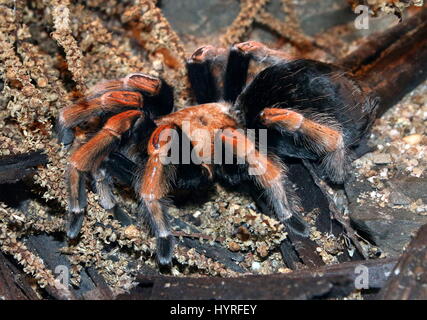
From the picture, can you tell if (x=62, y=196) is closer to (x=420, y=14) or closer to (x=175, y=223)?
(x=175, y=223)

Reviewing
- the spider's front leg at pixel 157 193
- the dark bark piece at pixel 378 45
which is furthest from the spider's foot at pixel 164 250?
the dark bark piece at pixel 378 45

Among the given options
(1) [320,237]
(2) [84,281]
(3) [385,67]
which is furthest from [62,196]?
(3) [385,67]

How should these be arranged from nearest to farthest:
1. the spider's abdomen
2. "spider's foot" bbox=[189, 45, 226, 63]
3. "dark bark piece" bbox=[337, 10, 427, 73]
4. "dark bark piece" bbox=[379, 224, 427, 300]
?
"dark bark piece" bbox=[379, 224, 427, 300]
the spider's abdomen
"spider's foot" bbox=[189, 45, 226, 63]
"dark bark piece" bbox=[337, 10, 427, 73]

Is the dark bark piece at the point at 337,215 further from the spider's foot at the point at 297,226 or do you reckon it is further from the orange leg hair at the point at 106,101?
the orange leg hair at the point at 106,101

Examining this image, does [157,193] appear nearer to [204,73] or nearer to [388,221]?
[204,73]

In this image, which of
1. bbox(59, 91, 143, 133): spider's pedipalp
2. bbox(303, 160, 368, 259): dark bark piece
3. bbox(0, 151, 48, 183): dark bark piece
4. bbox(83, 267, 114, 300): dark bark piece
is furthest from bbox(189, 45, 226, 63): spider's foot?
bbox(83, 267, 114, 300): dark bark piece

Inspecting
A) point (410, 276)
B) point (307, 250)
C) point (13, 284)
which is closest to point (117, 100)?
point (13, 284)

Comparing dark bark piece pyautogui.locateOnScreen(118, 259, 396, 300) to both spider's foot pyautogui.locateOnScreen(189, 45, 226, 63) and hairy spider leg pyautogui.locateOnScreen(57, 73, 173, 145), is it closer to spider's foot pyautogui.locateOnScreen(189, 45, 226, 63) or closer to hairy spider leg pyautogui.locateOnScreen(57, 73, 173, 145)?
hairy spider leg pyautogui.locateOnScreen(57, 73, 173, 145)
